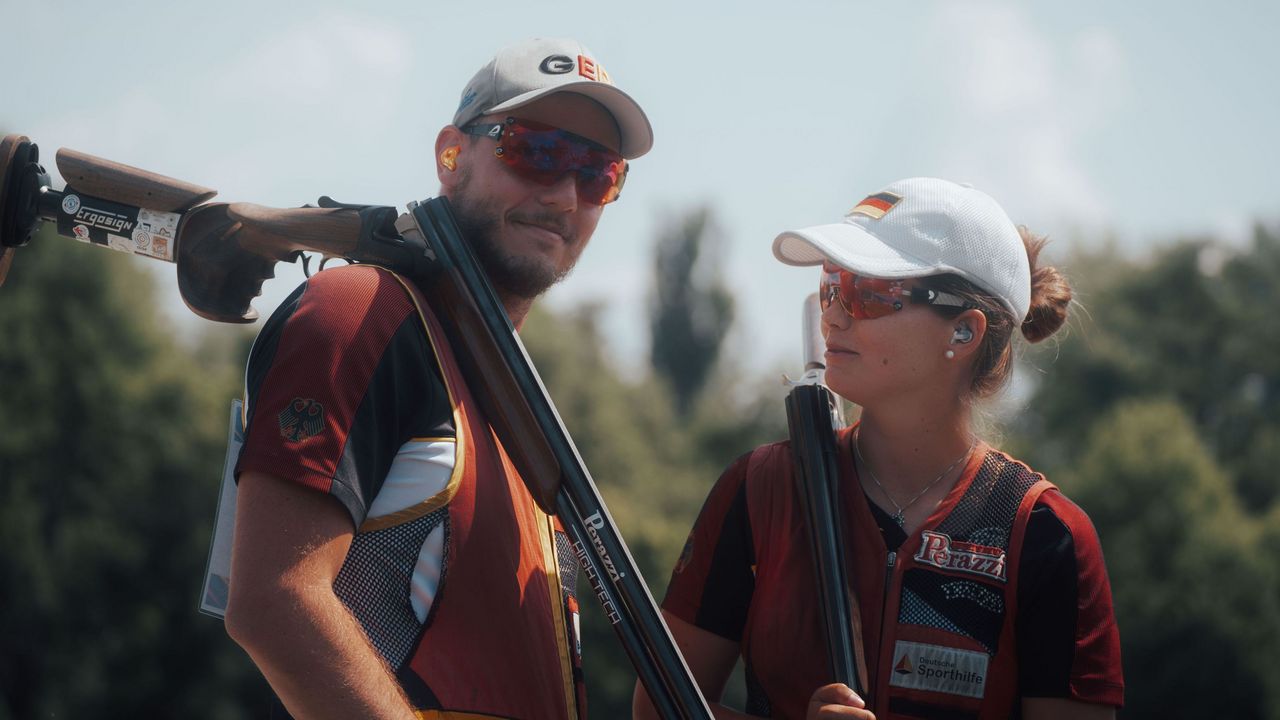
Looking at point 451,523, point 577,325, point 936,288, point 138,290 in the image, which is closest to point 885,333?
point 936,288

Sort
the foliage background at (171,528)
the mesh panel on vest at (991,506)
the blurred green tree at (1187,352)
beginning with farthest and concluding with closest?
the blurred green tree at (1187,352) < the foliage background at (171,528) < the mesh panel on vest at (991,506)

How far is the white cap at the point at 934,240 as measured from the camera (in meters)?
3.47

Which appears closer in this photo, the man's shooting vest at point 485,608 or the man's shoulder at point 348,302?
the man's shoulder at point 348,302

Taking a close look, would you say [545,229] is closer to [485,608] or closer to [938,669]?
[485,608]

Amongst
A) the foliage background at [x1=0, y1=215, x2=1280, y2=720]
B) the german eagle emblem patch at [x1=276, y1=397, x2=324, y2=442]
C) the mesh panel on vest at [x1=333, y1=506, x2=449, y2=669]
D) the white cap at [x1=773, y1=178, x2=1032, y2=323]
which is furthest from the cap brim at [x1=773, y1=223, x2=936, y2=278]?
the foliage background at [x1=0, y1=215, x2=1280, y2=720]

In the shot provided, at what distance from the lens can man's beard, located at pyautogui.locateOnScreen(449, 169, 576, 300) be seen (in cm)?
344

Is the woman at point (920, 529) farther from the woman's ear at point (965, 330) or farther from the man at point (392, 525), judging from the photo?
the man at point (392, 525)

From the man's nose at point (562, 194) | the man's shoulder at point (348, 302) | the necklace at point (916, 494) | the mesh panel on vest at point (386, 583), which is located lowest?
the mesh panel on vest at point (386, 583)

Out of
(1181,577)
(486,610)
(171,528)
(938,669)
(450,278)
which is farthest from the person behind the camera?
(171,528)

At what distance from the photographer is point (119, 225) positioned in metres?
3.38

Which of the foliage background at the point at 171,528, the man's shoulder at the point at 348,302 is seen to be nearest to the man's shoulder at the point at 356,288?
the man's shoulder at the point at 348,302

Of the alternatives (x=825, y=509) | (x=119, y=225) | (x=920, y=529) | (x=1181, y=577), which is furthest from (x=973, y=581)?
(x=1181, y=577)

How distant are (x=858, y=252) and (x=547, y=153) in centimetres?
92

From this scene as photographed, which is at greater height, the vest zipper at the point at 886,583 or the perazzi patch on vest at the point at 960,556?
the perazzi patch on vest at the point at 960,556
